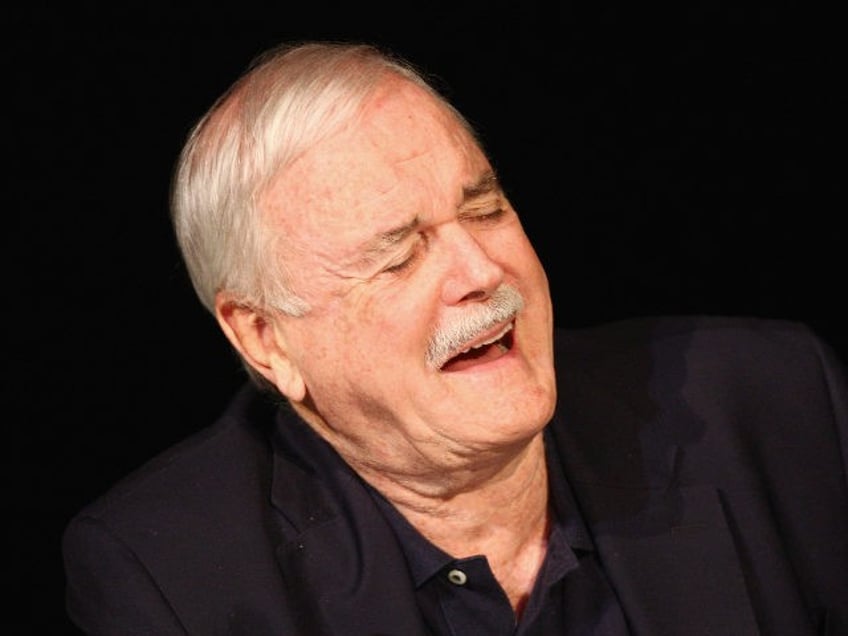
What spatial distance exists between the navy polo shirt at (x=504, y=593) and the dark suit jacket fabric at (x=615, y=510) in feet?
0.14

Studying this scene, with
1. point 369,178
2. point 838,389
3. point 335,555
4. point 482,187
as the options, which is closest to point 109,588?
point 335,555

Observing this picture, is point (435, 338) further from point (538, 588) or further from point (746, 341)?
point (746, 341)

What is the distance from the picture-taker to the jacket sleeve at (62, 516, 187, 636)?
2.52 meters

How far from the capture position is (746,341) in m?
2.98

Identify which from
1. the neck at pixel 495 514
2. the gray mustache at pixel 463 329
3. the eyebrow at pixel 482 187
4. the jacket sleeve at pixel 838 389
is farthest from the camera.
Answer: the jacket sleeve at pixel 838 389

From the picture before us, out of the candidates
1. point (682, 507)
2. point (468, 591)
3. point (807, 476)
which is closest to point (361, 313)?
point (468, 591)

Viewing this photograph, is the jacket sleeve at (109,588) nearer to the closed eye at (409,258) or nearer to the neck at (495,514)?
the neck at (495,514)

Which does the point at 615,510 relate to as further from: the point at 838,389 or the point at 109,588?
the point at 109,588

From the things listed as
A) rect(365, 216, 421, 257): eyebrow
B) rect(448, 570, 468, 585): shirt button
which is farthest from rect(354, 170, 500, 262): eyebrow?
rect(448, 570, 468, 585): shirt button

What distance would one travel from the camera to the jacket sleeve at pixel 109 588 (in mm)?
2521

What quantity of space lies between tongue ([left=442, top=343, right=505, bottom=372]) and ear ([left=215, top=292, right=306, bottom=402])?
0.99ft

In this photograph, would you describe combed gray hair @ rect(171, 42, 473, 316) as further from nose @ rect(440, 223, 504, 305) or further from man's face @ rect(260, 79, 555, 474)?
nose @ rect(440, 223, 504, 305)

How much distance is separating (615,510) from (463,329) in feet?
1.79

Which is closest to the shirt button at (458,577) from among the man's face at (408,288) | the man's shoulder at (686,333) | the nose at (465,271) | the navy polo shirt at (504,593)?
the navy polo shirt at (504,593)
